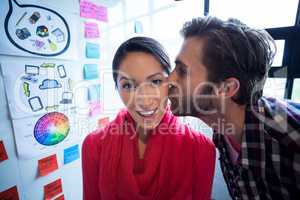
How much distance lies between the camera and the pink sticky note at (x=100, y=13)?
0.99 m

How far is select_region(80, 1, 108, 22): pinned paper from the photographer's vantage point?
919 millimetres

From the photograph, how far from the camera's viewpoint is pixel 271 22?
146 cm

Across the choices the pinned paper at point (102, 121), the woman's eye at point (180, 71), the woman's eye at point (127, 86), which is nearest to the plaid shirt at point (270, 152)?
the woman's eye at point (180, 71)

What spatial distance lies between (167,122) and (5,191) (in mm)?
648

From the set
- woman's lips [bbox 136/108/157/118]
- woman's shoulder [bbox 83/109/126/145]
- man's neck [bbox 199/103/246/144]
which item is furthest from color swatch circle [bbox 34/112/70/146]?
man's neck [bbox 199/103/246/144]

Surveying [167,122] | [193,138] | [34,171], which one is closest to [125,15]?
[167,122]

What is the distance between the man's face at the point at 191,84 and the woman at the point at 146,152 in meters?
0.05

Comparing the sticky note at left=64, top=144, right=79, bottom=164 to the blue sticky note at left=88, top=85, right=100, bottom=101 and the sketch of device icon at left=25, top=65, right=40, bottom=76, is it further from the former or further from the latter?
the sketch of device icon at left=25, top=65, right=40, bottom=76

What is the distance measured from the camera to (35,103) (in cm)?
Answer: 76

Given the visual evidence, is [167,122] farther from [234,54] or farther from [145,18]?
[145,18]

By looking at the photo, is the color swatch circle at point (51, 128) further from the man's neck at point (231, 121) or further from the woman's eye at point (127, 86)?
the man's neck at point (231, 121)

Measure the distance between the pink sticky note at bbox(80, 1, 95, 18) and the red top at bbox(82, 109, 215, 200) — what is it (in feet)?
1.79

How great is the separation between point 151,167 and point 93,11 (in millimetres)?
771

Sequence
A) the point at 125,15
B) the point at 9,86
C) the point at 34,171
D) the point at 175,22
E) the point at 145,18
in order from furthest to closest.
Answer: the point at 175,22 → the point at 145,18 → the point at 125,15 → the point at 34,171 → the point at 9,86
